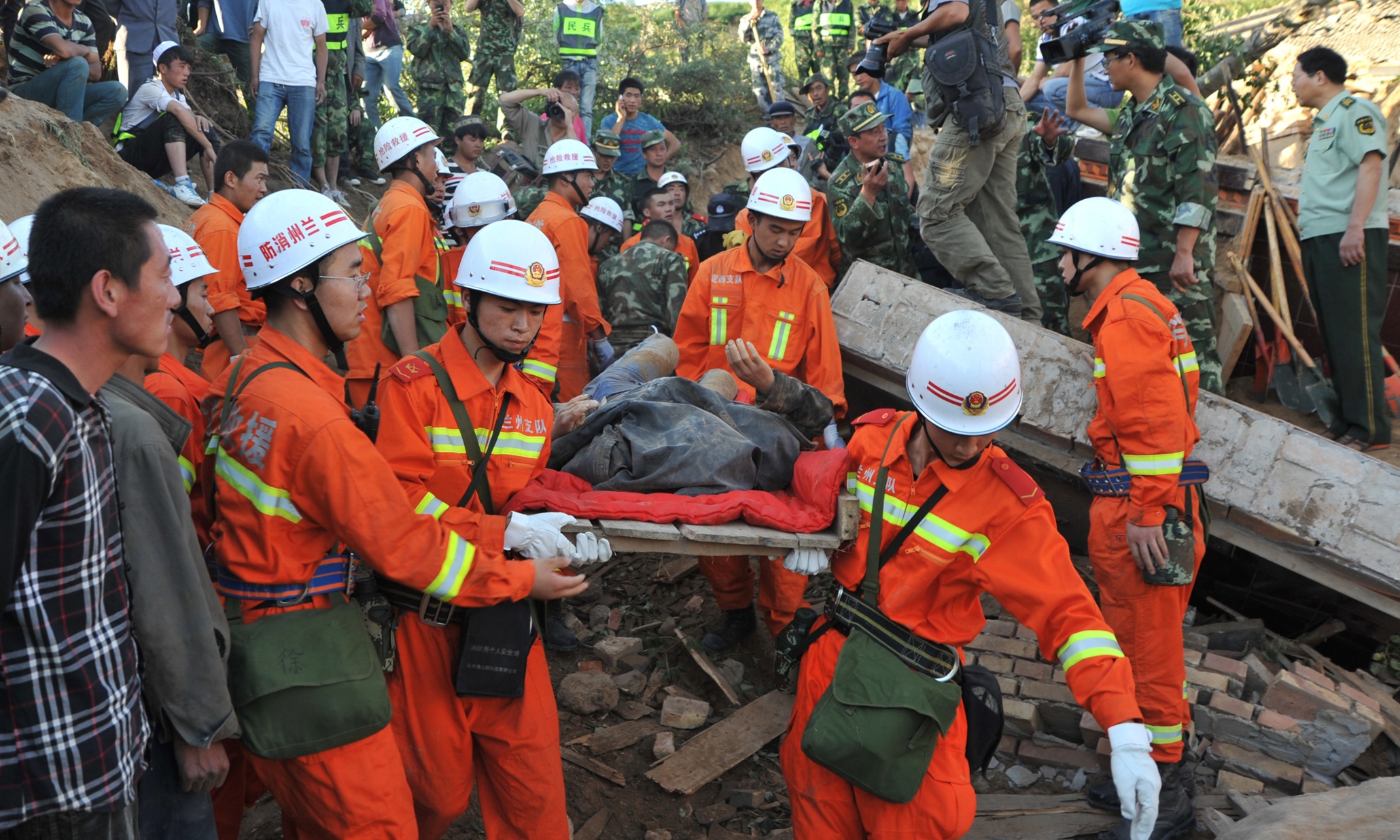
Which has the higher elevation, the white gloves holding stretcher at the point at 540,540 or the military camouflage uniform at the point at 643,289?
the white gloves holding stretcher at the point at 540,540

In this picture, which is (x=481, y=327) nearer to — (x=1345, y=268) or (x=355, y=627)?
(x=355, y=627)

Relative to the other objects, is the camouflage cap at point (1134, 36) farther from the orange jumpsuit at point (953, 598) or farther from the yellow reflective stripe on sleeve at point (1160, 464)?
the orange jumpsuit at point (953, 598)

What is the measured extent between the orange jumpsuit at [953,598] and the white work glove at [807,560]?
27 centimetres

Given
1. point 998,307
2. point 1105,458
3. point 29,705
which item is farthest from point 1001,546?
point 998,307

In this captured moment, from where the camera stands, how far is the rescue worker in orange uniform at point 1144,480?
13.9 ft

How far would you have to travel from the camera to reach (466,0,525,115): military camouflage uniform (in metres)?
11.5

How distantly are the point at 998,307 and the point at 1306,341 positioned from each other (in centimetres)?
321

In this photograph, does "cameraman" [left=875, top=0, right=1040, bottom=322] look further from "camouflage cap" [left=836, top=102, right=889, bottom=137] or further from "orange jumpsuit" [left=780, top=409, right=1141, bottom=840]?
"orange jumpsuit" [left=780, top=409, right=1141, bottom=840]

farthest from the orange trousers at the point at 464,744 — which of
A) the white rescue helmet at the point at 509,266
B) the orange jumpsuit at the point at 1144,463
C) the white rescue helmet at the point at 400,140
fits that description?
the white rescue helmet at the point at 400,140

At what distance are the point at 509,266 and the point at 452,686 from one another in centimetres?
143

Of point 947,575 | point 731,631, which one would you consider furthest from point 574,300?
point 947,575

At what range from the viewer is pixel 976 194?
6703 millimetres

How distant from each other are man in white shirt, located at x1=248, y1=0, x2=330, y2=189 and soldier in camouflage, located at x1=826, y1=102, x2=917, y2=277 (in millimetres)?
4886

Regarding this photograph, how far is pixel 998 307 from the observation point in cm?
663
